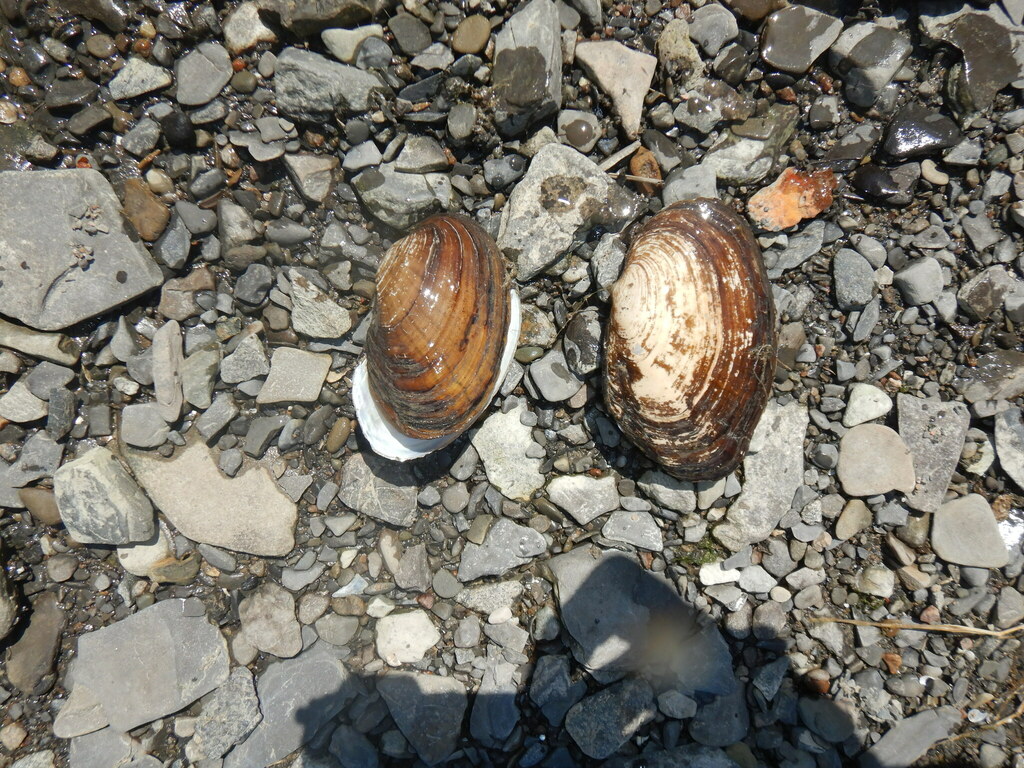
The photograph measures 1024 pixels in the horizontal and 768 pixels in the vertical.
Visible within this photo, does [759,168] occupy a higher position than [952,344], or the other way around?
[759,168]

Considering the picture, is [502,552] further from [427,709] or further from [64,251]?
[64,251]

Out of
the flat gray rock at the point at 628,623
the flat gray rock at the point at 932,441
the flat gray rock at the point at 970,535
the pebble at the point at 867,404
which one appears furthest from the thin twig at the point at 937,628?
the pebble at the point at 867,404

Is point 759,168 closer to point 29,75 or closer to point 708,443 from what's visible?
point 708,443

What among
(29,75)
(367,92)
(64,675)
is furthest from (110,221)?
(64,675)

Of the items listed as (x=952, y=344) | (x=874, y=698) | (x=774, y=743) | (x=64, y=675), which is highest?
(x=952, y=344)

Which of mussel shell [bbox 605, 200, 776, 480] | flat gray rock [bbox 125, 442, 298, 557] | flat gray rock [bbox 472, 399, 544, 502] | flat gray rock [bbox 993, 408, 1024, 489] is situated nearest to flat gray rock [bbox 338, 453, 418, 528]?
flat gray rock [bbox 125, 442, 298, 557]

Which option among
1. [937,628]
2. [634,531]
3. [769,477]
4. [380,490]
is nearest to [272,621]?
[380,490]

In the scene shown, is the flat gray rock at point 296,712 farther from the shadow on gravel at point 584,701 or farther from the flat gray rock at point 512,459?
the flat gray rock at point 512,459
